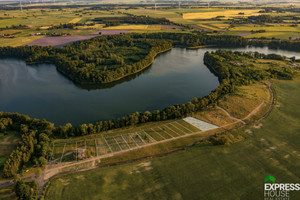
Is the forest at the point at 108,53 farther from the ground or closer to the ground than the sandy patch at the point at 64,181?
farther from the ground

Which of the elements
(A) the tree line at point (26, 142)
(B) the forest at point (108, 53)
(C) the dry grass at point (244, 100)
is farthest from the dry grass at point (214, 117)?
(B) the forest at point (108, 53)

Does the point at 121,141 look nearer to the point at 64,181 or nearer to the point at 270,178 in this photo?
the point at 64,181

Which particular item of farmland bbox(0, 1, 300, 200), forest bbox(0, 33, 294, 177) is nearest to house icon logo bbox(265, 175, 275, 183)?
farmland bbox(0, 1, 300, 200)

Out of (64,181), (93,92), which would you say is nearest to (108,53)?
(93,92)

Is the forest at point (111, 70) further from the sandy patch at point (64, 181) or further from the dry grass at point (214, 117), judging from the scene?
the sandy patch at point (64, 181)

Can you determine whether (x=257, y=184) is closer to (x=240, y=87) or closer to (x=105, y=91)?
(x=240, y=87)

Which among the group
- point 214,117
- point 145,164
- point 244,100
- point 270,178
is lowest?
point 270,178

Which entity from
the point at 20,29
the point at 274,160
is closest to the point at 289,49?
the point at 274,160
